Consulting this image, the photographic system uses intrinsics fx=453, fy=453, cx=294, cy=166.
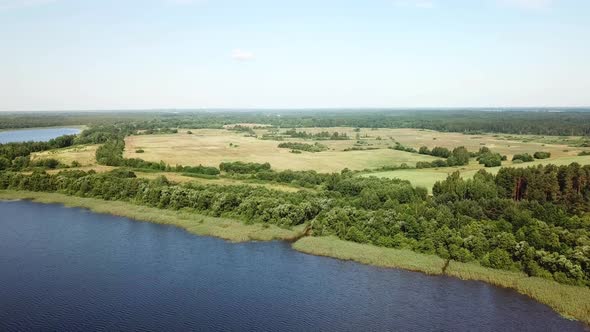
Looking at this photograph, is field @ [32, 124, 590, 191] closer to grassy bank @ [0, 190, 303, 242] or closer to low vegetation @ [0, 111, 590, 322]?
low vegetation @ [0, 111, 590, 322]

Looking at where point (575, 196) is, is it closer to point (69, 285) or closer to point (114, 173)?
point (69, 285)

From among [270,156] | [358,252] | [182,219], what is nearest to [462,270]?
[358,252]

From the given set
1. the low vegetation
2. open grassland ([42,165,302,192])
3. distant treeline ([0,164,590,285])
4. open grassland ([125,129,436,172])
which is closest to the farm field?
open grassland ([125,129,436,172])

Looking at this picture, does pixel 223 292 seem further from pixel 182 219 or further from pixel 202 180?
pixel 202 180

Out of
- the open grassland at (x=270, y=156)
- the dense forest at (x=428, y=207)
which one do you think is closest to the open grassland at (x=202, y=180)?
the dense forest at (x=428, y=207)

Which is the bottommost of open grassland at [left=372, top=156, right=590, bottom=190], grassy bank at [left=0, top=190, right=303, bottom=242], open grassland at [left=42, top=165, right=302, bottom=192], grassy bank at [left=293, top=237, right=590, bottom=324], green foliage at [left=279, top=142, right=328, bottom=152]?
grassy bank at [left=293, top=237, right=590, bottom=324]

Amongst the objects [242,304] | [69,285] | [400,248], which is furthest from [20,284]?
[400,248]
